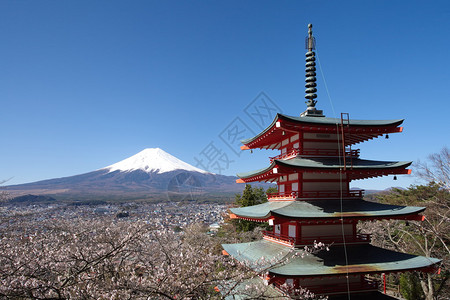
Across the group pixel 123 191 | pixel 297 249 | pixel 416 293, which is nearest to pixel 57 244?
pixel 297 249

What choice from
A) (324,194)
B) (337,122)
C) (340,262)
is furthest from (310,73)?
(340,262)

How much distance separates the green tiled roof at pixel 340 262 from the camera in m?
8.85

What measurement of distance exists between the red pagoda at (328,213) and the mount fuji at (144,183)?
9177cm

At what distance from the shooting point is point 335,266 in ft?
30.1

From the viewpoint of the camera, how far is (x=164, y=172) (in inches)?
5266

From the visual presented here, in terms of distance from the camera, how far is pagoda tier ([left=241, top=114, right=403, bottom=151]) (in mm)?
Answer: 10414

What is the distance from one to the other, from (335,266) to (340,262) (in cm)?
38

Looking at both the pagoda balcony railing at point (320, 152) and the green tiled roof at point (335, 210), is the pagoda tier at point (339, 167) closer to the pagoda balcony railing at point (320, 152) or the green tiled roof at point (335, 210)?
the pagoda balcony railing at point (320, 152)

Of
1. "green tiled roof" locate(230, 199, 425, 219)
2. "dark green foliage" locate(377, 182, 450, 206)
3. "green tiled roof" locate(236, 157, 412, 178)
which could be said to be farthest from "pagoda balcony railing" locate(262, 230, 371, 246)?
"dark green foliage" locate(377, 182, 450, 206)

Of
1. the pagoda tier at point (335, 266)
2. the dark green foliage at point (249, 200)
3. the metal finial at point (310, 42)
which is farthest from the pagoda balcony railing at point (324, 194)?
the dark green foliage at point (249, 200)

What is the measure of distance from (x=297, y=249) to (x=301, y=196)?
6.29 feet

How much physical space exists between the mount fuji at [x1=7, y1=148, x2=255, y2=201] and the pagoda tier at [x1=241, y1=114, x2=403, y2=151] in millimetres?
91260

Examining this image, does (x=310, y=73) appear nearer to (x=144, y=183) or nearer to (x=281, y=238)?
(x=281, y=238)

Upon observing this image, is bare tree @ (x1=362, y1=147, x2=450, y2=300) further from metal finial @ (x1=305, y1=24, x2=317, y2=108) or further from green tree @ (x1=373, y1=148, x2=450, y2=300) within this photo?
metal finial @ (x1=305, y1=24, x2=317, y2=108)
